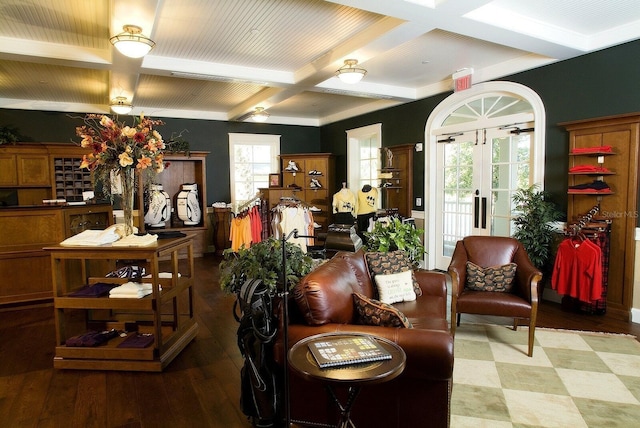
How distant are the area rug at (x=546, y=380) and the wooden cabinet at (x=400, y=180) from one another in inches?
124

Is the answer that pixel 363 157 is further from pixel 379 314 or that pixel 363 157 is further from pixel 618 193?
pixel 379 314

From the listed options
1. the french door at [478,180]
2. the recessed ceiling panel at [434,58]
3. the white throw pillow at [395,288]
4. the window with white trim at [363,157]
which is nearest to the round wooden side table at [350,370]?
the white throw pillow at [395,288]

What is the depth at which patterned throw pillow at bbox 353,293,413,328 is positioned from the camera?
221 cm

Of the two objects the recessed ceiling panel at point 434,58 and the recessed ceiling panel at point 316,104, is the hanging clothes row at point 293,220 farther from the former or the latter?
the recessed ceiling panel at point 434,58

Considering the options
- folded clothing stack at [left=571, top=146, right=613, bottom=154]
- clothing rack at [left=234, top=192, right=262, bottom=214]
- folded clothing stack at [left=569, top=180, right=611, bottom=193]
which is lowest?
clothing rack at [left=234, top=192, right=262, bottom=214]

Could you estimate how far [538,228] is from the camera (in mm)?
4441

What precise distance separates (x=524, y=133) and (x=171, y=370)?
4.67 m

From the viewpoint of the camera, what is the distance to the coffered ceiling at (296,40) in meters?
3.32

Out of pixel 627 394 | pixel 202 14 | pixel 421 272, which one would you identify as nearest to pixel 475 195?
pixel 421 272

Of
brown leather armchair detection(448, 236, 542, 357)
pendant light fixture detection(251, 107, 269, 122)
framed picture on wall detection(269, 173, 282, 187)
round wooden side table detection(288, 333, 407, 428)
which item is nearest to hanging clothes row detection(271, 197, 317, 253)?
pendant light fixture detection(251, 107, 269, 122)

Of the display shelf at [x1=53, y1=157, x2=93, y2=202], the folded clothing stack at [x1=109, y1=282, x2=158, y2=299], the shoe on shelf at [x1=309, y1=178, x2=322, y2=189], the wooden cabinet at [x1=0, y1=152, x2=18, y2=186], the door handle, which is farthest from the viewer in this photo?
the shoe on shelf at [x1=309, y1=178, x2=322, y2=189]

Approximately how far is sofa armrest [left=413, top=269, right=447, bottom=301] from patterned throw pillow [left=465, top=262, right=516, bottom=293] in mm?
Answer: 413

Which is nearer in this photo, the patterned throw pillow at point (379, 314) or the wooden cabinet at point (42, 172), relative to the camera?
the patterned throw pillow at point (379, 314)

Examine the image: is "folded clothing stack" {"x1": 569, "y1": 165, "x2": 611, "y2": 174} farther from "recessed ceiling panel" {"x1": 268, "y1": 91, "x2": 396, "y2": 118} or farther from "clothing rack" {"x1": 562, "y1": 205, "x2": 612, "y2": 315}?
"recessed ceiling panel" {"x1": 268, "y1": 91, "x2": 396, "y2": 118}
